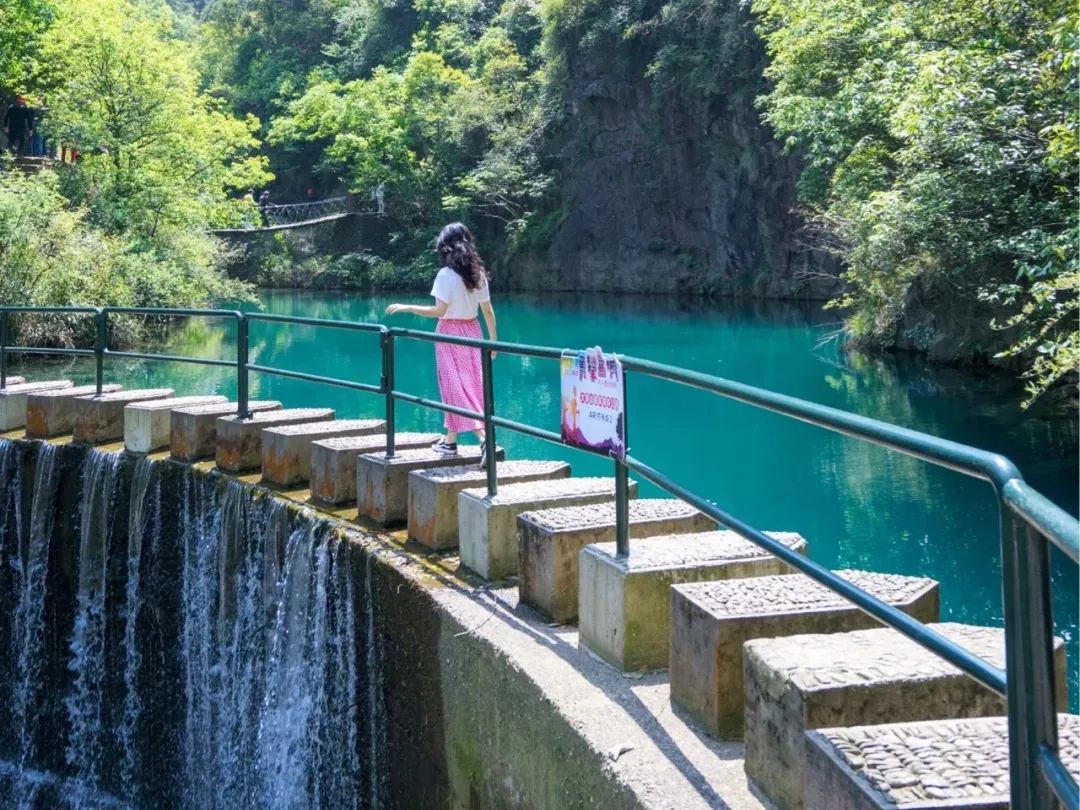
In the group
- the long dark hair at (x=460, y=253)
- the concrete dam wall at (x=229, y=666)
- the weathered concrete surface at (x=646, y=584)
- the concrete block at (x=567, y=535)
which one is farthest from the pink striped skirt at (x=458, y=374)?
the weathered concrete surface at (x=646, y=584)

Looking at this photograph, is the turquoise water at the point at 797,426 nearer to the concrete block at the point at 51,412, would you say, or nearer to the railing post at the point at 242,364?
the railing post at the point at 242,364

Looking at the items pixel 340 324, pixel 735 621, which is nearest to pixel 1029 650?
pixel 735 621

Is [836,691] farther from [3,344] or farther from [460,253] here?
[3,344]

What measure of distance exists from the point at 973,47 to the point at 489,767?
13893 mm

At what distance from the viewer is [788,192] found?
148 ft

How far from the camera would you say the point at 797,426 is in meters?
19.4

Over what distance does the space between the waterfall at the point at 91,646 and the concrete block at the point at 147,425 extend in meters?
0.18

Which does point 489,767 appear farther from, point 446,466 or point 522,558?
point 446,466

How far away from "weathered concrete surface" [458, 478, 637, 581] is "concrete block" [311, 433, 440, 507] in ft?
4.60

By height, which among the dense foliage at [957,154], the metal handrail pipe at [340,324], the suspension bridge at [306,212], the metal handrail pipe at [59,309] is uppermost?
the suspension bridge at [306,212]

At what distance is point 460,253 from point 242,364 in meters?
1.76

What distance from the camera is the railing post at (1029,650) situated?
1.70 metres

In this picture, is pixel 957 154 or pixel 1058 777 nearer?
pixel 1058 777

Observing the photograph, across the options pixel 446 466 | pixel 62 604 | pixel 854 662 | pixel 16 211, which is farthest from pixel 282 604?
pixel 16 211
